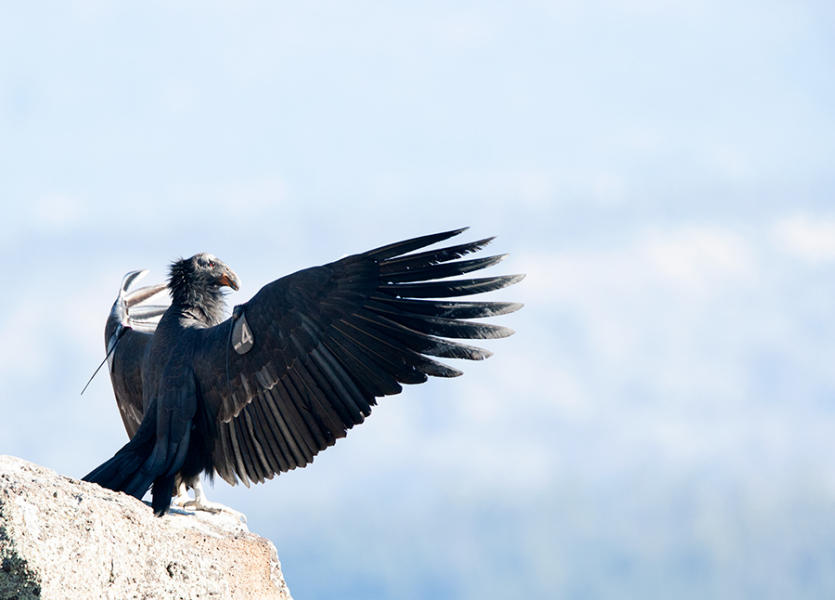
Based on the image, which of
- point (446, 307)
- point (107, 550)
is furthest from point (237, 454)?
point (107, 550)

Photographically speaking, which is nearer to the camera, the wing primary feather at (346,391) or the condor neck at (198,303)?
the wing primary feather at (346,391)

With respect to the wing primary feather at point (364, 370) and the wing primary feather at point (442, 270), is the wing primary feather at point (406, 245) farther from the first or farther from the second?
the wing primary feather at point (364, 370)

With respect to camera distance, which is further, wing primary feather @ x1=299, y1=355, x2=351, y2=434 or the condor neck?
the condor neck

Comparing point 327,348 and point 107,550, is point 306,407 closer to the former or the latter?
point 327,348

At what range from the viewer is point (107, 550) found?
5.84 m

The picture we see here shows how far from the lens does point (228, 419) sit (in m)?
8.02

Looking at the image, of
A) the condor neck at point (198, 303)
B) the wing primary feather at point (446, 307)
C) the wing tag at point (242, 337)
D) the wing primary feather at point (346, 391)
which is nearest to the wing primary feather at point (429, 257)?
the wing primary feather at point (446, 307)

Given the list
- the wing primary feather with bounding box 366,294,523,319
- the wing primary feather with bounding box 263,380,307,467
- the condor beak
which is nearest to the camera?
the wing primary feather with bounding box 366,294,523,319

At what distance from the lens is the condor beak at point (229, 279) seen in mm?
8812

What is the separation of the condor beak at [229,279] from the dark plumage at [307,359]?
2.53ft

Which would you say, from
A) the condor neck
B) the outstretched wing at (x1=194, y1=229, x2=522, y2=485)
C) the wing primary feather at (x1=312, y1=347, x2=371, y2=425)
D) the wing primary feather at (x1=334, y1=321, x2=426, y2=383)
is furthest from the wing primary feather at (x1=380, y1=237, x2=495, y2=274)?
the condor neck

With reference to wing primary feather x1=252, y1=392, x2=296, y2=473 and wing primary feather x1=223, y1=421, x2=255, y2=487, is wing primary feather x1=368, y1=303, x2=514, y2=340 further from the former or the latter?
wing primary feather x1=223, y1=421, x2=255, y2=487

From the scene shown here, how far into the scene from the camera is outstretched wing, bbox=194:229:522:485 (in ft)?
25.7

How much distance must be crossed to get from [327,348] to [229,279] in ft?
4.35
